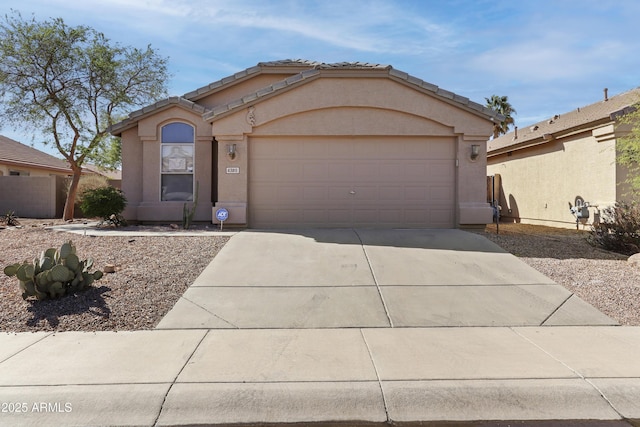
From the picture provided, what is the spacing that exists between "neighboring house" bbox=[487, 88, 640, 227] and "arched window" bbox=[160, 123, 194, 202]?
1285 centimetres

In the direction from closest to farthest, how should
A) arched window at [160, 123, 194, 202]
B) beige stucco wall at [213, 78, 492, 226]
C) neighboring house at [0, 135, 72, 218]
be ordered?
beige stucco wall at [213, 78, 492, 226]
arched window at [160, 123, 194, 202]
neighboring house at [0, 135, 72, 218]

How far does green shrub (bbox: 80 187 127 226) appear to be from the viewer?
1168 cm

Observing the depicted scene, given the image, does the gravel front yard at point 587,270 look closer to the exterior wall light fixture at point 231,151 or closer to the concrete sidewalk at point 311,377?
the concrete sidewalk at point 311,377

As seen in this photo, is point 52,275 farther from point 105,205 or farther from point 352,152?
point 352,152

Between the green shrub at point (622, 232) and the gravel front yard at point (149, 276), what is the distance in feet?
1.21

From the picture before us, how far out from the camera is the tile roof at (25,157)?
22.0 meters

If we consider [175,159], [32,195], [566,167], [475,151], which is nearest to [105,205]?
[175,159]

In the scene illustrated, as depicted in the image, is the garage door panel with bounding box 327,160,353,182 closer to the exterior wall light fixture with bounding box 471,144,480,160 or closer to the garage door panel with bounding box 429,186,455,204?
the garage door panel with bounding box 429,186,455,204

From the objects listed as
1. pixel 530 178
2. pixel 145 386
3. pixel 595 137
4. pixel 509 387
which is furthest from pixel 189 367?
pixel 530 178

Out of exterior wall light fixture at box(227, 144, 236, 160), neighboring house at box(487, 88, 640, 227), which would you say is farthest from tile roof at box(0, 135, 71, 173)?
neighboring house at box(487, 88, 640, 227)

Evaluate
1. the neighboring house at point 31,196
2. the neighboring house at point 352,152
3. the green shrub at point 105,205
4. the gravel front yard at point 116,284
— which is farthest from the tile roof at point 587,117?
the neighboring house at point 31,196

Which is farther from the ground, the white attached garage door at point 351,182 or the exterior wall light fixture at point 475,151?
the exterior wall light fixture at point 475,151

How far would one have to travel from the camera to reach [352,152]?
11.2 metres

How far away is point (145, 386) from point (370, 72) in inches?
378
